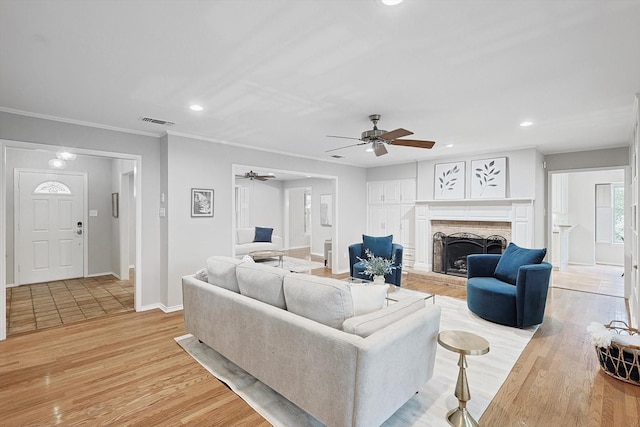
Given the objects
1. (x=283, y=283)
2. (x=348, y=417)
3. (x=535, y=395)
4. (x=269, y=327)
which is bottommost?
(x=535, y=395)

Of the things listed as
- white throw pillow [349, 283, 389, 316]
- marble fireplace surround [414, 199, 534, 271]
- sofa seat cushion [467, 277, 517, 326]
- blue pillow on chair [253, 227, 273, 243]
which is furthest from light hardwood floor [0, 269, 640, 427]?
blue pillow on chair [253, 227, 273, 243]

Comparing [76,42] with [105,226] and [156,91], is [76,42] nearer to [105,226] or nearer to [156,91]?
[156,91]

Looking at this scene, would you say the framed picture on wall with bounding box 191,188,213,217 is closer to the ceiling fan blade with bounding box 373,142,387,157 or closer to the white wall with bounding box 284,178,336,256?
the ceiling fan blade with bounding box 373,142,387,157

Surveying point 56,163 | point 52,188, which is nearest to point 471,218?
point 56,163

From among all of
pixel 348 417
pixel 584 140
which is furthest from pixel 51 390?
pixel 584 140

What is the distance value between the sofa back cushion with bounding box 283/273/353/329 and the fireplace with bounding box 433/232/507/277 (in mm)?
4786

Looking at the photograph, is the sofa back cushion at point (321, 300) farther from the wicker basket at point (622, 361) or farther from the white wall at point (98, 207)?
the white wall at point (98, 207)

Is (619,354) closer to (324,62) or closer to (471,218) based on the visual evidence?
(324,62)

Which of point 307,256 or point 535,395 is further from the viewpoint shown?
point 307,256

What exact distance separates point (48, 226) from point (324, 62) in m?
6.59

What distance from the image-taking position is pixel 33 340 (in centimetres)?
336

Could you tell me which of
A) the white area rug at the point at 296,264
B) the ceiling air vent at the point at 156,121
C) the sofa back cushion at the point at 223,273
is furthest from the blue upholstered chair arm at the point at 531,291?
the ceiling air vent at the point at 156,121

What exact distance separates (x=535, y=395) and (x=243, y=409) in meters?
2.19

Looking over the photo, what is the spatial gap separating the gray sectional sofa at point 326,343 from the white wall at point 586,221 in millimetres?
7630
